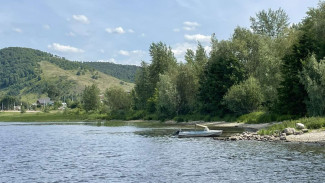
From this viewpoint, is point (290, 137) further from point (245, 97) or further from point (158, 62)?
point (158, 62)

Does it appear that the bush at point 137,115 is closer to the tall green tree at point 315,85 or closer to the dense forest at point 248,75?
the dense forest at point 248,75

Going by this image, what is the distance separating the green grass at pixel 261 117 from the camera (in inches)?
2573

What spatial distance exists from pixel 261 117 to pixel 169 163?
41679 millimetres

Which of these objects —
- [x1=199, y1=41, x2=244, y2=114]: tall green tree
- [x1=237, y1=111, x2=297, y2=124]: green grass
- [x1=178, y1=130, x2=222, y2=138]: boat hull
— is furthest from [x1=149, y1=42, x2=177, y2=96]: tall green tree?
[x1=178, y1=130, x2=222, y2=138]: boat hull

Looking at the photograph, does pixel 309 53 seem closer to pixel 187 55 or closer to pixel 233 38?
pixel 233 38

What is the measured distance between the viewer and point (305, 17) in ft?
245

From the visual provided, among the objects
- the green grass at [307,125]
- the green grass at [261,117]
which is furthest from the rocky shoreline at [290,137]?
the green grass at [261,117]

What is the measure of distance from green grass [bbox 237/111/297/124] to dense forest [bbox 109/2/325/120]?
1103 millimetres

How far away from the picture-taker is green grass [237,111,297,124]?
65344mm

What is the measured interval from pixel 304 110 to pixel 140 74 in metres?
81.8

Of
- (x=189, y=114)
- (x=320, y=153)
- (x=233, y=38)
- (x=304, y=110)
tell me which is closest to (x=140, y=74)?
(x=189, y=114)

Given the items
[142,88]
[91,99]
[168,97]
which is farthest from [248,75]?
[91,99]

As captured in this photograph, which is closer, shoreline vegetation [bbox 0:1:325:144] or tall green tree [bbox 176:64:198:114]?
shoreline vegetation [bbox 0:1:325:144]

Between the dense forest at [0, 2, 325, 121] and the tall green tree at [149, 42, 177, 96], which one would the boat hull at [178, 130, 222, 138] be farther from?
the tall green tree at [149, 42, 177, 96]
